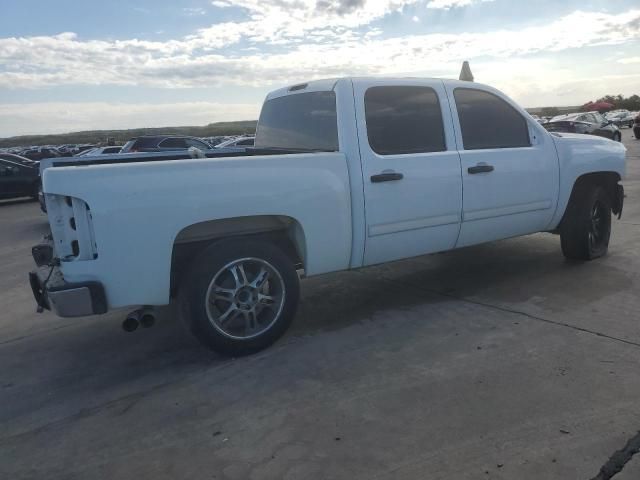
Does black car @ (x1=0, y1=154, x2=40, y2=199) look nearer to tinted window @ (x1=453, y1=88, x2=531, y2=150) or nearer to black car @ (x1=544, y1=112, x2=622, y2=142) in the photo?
tinted window @ (x1=453, y1=88, x2=531, y2=150)

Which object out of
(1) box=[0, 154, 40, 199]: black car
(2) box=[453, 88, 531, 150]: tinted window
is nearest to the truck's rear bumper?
(2) box=[453, 88, 531, 150]: tinted window

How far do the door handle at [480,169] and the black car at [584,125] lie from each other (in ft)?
66.6

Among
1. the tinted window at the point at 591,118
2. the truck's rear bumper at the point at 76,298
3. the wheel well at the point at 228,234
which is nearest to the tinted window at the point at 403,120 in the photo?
the wheel well at the point at 228,234

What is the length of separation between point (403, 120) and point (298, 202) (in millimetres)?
1289

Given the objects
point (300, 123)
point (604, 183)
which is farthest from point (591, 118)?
point (300, 123)

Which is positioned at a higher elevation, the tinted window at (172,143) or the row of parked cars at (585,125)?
the tinted window at (172,143)

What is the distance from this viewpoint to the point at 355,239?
14.2 feet

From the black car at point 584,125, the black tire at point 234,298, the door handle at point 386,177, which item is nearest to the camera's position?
the black tire at point 234,298

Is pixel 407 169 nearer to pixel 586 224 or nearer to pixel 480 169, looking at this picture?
pixel 480 169

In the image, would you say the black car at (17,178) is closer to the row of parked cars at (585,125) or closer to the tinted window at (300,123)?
the tinted window at (300,123)

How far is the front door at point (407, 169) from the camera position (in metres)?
4.37

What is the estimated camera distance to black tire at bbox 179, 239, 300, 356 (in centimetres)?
381

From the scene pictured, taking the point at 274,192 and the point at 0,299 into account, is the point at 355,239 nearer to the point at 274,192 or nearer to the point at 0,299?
the point at 274,192

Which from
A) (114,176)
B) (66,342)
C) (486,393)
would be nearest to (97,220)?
(114,176)
